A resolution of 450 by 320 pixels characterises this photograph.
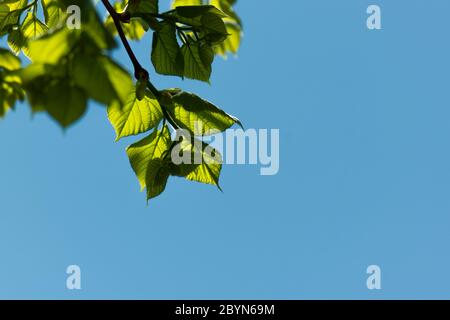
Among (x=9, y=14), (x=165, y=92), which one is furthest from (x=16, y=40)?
(x=165, y=92)

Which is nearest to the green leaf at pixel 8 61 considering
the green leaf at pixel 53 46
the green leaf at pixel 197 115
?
the green leaf at pixel 53 46

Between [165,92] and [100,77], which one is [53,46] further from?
[165,92]

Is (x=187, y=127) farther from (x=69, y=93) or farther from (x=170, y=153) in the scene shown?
(x=69, y=93)

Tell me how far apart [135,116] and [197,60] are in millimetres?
234

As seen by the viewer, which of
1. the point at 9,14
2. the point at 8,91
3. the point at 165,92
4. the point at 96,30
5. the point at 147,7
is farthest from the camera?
the point at 9,14

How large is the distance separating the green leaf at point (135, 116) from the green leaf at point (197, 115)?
0.31 ft

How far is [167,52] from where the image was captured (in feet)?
5.10

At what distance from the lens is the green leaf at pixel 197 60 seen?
158 cm

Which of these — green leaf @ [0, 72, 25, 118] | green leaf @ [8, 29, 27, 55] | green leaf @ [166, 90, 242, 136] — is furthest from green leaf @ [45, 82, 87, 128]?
green leaf @ [8, 29, 27, 55]

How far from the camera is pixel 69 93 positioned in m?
0.77

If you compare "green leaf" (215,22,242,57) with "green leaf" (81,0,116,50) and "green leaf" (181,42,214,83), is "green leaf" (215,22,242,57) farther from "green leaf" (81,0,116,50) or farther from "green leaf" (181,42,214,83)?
"green leaf" (81,0,116,50)

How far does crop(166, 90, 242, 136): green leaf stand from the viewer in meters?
1.40

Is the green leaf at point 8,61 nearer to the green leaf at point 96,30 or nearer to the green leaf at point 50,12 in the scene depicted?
the green leaf at point 96,30

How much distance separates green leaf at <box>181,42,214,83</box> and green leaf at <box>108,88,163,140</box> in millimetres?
163
